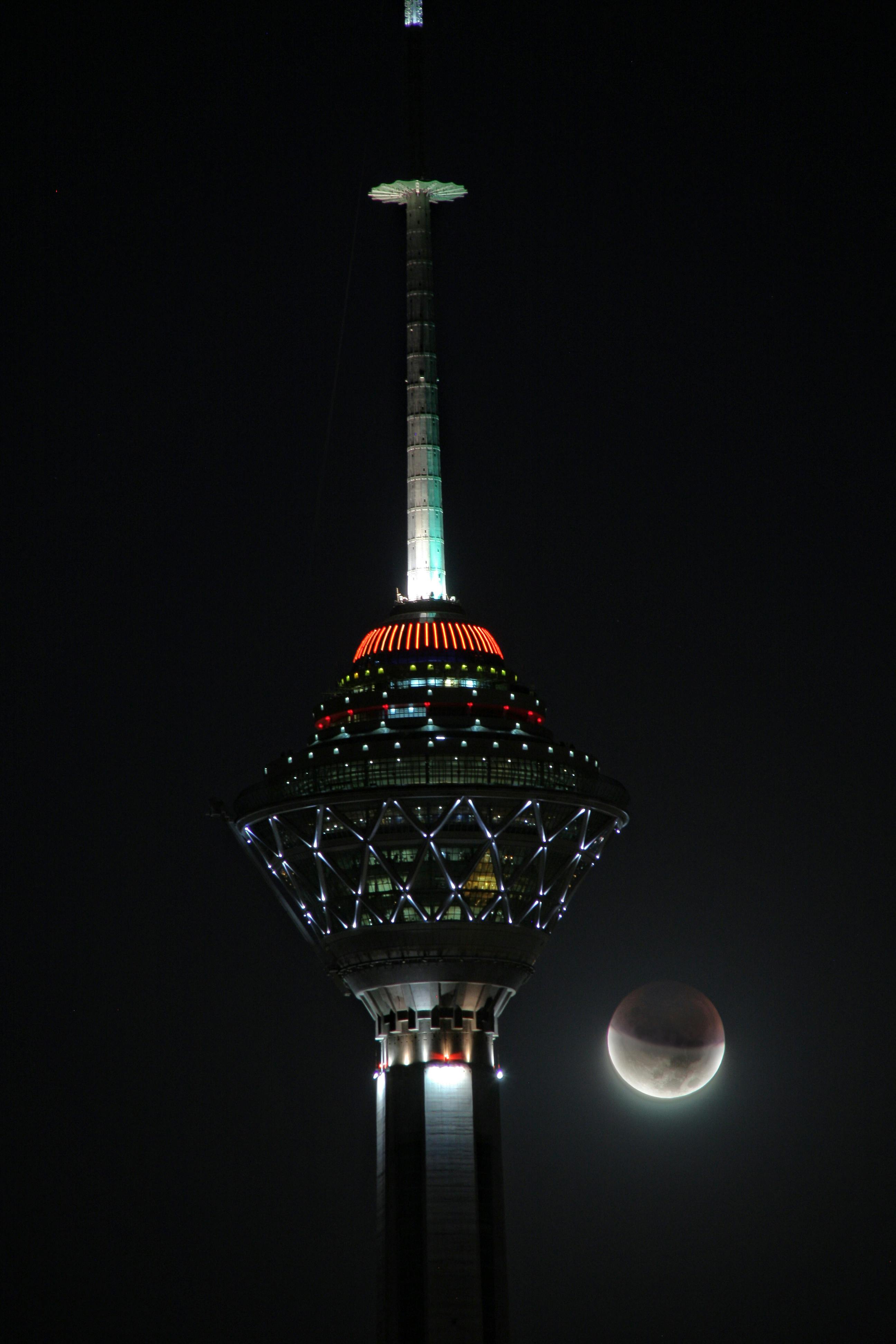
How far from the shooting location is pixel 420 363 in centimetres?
17700

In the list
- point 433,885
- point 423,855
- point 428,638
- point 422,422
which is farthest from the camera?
point 422,422

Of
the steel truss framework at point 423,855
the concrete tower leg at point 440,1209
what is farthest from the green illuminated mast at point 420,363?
the concrete tower leg at point 440,1209

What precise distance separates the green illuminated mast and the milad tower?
609 centimetres

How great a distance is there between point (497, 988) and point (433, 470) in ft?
129

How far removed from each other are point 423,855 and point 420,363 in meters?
39.9

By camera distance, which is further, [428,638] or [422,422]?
[422,422]

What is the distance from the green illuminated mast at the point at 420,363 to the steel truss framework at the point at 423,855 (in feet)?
62.8

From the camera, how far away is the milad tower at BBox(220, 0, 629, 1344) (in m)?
156

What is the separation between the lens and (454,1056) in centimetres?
15875

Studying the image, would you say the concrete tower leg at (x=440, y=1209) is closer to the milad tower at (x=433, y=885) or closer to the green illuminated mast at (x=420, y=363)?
the milad tower at (x=433, y=885)

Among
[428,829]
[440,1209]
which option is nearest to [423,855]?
[428,829]

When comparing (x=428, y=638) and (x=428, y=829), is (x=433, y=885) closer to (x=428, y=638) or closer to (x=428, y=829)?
(x=428, y=829)

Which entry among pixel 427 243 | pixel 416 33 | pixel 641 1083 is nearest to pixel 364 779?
pixel 641 1083

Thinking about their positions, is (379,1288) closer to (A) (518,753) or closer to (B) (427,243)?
(A) (518,753)
